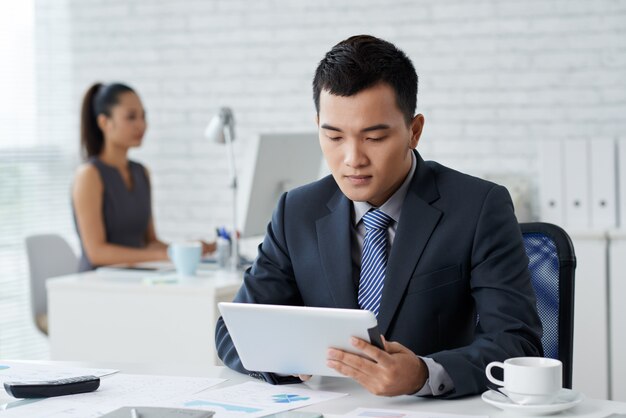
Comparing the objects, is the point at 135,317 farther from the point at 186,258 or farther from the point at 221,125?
the point at 221,125

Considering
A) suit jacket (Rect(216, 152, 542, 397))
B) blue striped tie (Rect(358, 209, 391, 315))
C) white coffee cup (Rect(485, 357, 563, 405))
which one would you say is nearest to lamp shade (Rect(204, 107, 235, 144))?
suit jacket (Rect(216, 152, 542, 397))

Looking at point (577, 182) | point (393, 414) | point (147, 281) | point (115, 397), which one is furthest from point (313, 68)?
point (393, 414)

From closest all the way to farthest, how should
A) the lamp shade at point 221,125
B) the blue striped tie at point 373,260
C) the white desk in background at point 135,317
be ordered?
the blue striped tie at point 373,260, the white desk in background at point 135,317, the lamp shade at point 221,125

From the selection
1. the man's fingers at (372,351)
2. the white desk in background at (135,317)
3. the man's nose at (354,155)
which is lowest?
the white desk in background at (135,317)

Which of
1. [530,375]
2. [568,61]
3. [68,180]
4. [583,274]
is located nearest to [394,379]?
[530,375]

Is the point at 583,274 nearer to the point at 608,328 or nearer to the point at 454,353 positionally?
the point at 608,328

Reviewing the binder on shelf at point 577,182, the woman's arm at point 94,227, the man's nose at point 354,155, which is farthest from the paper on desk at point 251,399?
the binder on shelf at point 577,182

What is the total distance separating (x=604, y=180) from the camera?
13.3 ft

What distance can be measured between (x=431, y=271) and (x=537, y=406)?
0.43 meters

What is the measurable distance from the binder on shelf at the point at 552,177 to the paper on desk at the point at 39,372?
2707 mm

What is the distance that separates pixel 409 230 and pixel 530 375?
465mm

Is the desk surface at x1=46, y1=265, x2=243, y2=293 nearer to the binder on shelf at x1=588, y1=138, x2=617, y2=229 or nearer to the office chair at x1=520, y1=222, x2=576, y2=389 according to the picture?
the office chair at x1=520, y1=222, x2=576, y2=389

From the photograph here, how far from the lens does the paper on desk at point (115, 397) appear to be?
154cm

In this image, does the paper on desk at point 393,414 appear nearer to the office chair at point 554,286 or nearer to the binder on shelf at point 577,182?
the office chair at point 554,286
